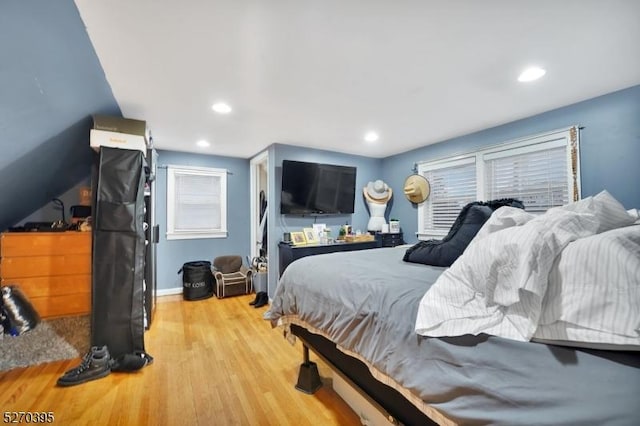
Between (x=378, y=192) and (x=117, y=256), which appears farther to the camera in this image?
(x=378, y=192)

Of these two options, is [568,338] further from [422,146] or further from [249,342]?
[422,146]

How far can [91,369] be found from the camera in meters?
1.99

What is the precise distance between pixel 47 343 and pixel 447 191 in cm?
448

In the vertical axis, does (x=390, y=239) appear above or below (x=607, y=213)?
below

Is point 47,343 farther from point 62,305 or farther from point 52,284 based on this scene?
point 52,284

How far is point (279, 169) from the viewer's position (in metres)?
3.80

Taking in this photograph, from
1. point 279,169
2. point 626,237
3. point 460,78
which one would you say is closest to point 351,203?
point 279,169

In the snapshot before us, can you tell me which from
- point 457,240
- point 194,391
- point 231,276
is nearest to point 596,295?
point 457,240

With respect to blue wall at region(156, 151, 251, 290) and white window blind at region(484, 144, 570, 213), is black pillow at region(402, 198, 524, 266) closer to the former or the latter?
white window blind at region(484, 144, 570, 213)

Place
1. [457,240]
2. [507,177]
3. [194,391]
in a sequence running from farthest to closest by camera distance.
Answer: [507,177], [194,391], [457,240]

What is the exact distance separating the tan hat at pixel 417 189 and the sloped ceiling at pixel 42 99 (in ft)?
11.9

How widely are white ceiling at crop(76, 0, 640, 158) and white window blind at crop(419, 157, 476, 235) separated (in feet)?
2.48

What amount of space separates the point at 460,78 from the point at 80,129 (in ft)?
10.3

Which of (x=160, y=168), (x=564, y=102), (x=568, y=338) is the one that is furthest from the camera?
(x=160, y=168)
